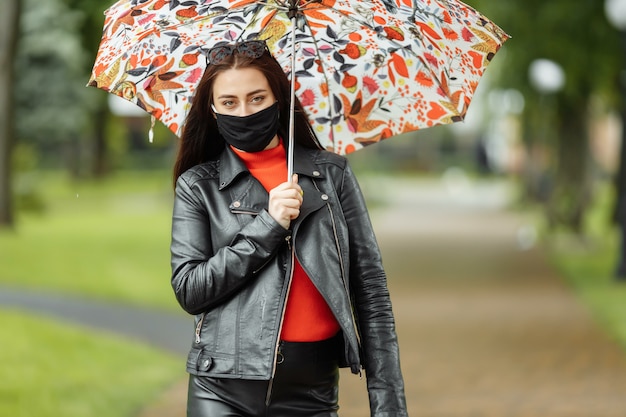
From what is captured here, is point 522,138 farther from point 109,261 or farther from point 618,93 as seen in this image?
point 109,261

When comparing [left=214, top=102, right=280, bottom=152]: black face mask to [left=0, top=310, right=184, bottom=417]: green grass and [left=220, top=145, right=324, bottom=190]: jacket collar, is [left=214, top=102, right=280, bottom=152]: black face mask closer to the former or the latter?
[left=220, top=145, right=324, bottom=190]: jacket collar

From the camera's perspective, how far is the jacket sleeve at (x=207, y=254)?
339 centimetres

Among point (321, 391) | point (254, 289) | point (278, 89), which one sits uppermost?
point (278, 89)

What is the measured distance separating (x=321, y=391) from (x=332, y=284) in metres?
0.33

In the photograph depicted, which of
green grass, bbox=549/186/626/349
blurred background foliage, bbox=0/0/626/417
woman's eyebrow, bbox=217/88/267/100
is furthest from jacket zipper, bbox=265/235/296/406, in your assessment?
green grass, bbox=549/186/626/349

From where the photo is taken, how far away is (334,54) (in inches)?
170

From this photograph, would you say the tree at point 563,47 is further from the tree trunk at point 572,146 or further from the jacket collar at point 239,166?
the jacket collar at point 239,166

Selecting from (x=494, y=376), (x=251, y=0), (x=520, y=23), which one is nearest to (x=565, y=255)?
(x=520, y=23)

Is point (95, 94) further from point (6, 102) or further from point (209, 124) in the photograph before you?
point (209, 124)

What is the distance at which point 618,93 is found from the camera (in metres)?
28.8

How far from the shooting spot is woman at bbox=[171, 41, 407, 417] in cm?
342

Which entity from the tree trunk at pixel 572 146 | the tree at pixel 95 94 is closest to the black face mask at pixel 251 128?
the tree at pixel 95 94

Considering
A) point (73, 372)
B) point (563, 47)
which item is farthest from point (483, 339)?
point (563, 47)

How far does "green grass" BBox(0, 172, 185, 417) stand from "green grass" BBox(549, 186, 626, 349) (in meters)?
4.70
